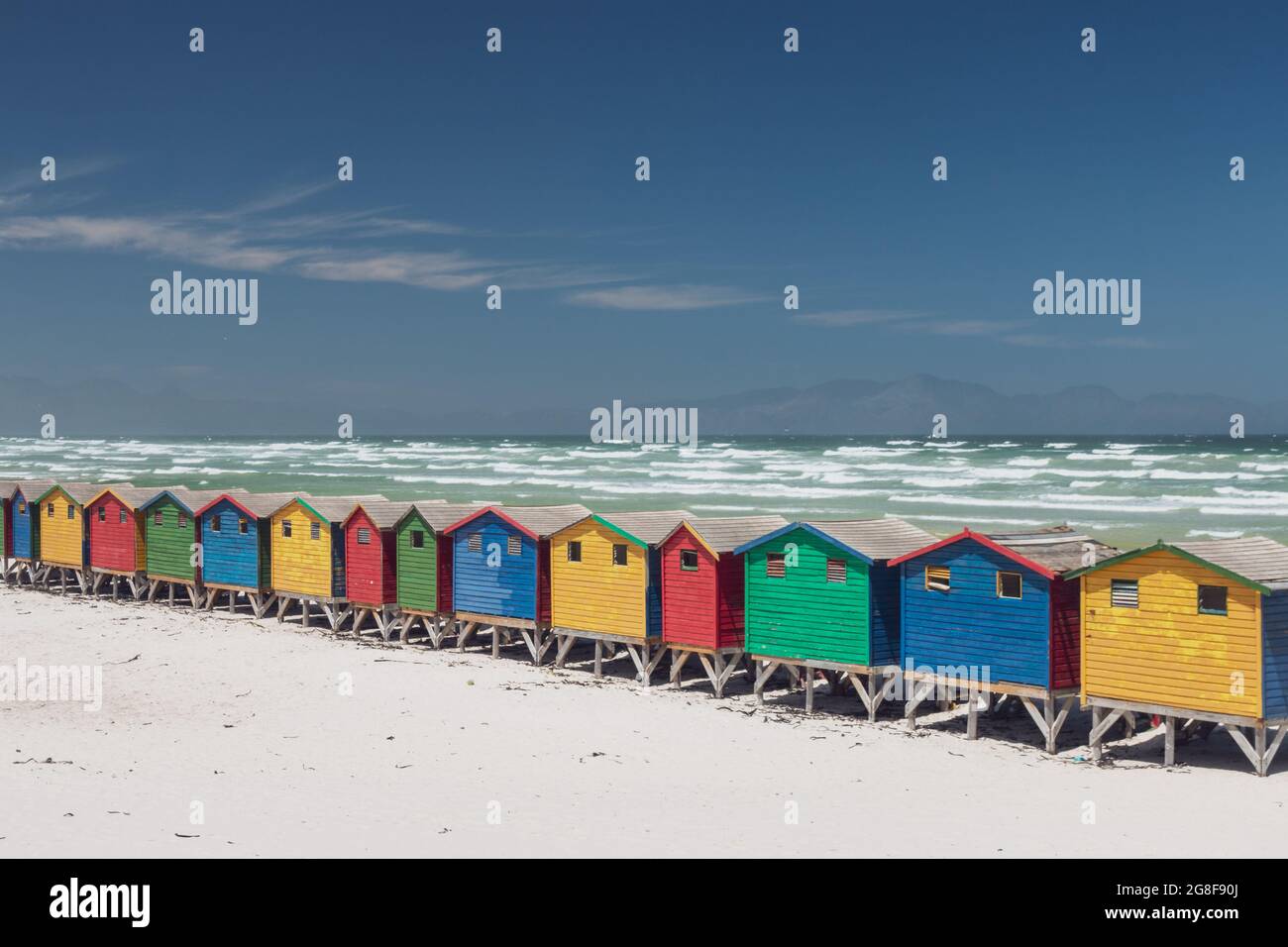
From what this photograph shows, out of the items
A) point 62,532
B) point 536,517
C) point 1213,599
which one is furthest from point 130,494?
point 1213,599

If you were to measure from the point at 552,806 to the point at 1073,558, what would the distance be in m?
9.87

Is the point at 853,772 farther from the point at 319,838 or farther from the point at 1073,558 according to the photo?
the point at 319,838

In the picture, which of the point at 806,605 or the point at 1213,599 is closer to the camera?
the point at 1213,599

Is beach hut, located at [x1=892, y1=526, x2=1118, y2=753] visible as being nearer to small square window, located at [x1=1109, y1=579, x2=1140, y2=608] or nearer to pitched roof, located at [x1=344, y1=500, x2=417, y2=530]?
small square window, located at [x1=1109, y1=579, x2=1140, y2=608]

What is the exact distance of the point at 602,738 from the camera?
2230cm

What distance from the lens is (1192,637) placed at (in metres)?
19.3

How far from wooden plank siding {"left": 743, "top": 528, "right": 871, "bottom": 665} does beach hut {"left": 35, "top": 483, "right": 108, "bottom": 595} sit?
27.1m

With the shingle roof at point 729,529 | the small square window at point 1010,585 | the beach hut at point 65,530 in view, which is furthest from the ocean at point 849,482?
the beach hut at point 65,530

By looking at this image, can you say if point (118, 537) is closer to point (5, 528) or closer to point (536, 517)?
point (5, 528)

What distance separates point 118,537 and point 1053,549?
3105 cm

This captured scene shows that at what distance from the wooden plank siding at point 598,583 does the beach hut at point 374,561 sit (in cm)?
565

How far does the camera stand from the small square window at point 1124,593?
20.0 metres

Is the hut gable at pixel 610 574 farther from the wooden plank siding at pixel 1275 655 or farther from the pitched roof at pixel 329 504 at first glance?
the wooden plank siding at pixel 1275 655

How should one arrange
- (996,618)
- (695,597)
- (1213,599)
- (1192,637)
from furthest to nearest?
1. (695,597)
2. (996,618)
3. (1192,637)
4. (1213,599)
